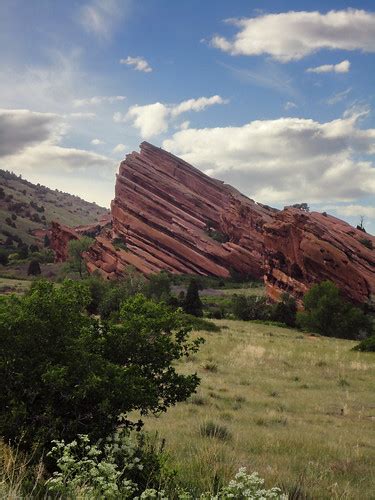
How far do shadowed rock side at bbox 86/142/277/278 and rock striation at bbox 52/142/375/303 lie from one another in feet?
0.73

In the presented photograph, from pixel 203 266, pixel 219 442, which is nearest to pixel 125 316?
pixel 219 442

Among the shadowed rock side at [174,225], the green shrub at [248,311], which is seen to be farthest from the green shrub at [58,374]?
the shadowed rock side at [174,225]

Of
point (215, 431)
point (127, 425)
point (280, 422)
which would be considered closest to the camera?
point (127, 425)

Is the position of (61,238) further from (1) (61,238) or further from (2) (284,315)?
(2) (284,315)

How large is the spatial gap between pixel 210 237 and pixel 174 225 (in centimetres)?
935

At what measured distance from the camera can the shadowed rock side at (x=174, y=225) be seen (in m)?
101

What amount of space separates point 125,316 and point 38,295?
1.61 m

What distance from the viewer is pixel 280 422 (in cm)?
1236

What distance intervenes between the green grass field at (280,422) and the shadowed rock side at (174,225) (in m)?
74.7

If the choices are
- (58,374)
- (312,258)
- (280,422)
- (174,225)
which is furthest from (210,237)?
(58,374)

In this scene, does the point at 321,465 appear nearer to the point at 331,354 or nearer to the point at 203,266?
the point at 331,354

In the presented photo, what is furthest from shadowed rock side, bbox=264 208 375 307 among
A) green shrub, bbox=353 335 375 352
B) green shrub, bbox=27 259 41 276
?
green shrub, bbox=27 259 41 276

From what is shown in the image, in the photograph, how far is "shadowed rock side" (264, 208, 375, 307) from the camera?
6731 cm

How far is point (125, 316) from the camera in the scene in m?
7.84
